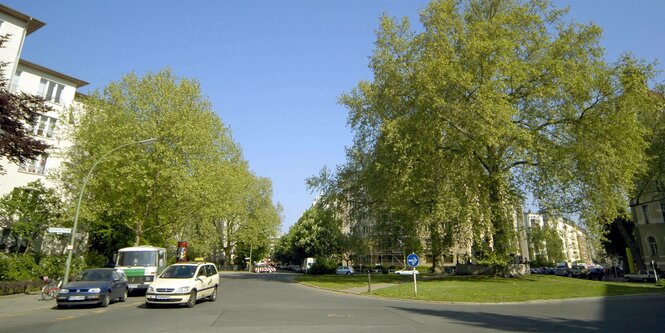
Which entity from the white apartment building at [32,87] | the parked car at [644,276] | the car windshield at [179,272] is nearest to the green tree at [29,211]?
the white apartment building at [32,87]

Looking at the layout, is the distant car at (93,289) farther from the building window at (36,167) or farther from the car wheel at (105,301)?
the building window at (36,167)

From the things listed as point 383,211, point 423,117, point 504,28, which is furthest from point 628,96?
point 383,211

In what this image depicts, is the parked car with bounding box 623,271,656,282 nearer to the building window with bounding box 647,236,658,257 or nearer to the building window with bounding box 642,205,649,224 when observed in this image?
the building window with bounding box 647,236,658,257

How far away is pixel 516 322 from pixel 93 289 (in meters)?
14.8

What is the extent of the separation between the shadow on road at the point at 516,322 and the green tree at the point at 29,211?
30.1 meters

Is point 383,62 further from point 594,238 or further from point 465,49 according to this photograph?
point 594,238

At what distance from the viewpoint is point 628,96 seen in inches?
961

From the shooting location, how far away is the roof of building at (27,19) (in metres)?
31.3

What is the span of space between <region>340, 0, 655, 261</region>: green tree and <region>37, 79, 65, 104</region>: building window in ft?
109

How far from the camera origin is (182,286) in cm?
1440

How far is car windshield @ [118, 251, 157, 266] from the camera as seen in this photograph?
2212cm

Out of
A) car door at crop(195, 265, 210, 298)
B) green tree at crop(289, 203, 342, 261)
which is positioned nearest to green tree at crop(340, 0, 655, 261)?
car door at crop(195, 265, 210, 298)

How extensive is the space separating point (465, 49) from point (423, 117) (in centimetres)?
469

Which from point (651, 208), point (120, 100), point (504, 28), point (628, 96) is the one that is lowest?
point (651, 208)
